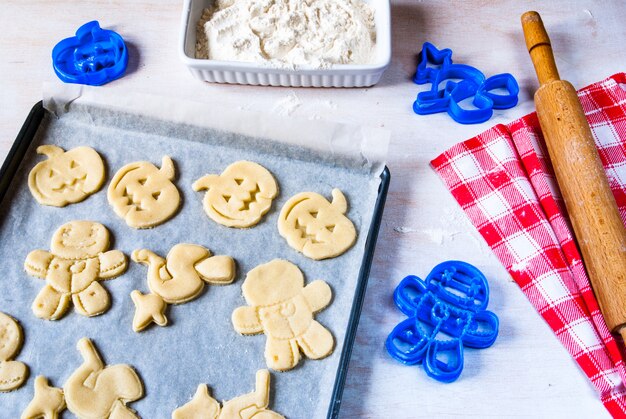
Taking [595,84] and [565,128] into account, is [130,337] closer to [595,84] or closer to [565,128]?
[565,128]

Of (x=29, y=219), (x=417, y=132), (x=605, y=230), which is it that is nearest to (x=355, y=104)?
(x=417, y=132)

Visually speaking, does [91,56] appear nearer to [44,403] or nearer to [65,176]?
[65,176]

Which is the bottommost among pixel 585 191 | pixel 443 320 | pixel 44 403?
pixel 44 403

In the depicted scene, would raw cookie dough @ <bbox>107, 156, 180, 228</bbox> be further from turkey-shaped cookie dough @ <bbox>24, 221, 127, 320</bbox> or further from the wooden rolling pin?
the wooden rolling pin

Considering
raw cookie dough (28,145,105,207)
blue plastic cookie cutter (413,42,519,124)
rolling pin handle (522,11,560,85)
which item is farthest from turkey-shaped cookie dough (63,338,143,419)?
rolling pin handle (522,11,560,85)

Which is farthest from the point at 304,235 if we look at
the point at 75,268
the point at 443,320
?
the point at 75,268

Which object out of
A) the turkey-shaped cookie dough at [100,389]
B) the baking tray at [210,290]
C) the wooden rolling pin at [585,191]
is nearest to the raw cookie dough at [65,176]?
the baking tray at [210,290]
